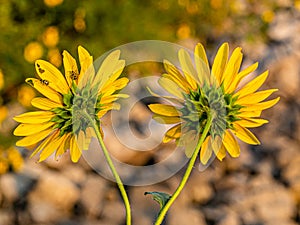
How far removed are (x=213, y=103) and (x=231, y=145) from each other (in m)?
0.07

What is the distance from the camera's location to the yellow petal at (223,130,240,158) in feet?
1.70

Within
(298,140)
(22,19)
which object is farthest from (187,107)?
(22,19)

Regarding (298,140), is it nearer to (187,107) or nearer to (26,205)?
(26,205)

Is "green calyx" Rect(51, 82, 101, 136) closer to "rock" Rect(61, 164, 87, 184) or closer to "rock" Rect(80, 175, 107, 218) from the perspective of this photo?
"rock" Rect(80, 175, 107, 218)

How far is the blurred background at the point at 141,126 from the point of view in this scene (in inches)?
99.4

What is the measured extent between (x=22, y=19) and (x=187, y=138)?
283cm

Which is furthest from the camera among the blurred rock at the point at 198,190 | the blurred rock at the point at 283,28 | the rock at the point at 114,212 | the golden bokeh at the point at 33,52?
the blurred rock at the point at 283,28

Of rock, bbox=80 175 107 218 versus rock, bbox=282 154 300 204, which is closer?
rock, bbox=80 175 107 218

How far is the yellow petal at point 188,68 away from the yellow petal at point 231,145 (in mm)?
58

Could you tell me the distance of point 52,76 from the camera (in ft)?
1.72

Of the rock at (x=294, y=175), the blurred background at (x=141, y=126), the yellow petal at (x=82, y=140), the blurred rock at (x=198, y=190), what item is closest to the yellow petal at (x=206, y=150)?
the yellow petal at (x=82, y=140)

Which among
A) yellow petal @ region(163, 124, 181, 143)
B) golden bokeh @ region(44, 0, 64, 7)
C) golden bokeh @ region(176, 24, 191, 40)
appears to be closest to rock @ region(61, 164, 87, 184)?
golden bokeh @ region(44, 0, 64, 7)

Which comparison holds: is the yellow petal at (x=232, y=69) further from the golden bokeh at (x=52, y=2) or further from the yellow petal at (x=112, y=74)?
the golden bokeh at (x=52, y=2)

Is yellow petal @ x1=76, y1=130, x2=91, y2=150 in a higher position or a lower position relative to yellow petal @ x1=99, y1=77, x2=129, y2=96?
lower
